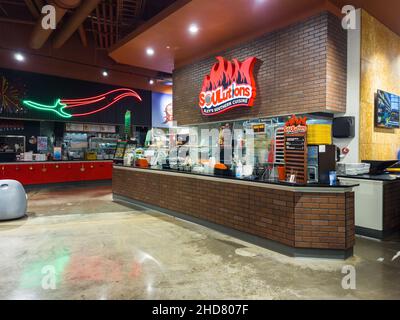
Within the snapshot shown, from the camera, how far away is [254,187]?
14.8 feet

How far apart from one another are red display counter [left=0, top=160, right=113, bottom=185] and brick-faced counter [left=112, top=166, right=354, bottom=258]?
672 centimetres

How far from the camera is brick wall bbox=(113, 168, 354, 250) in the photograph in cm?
386

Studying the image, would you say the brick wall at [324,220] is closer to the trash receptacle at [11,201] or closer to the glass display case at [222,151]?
the glass display case at [222,151]

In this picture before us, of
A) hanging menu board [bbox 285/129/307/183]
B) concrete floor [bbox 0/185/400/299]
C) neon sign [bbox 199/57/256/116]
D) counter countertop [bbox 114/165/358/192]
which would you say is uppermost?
neon sign [bbox 199/57/256/116]

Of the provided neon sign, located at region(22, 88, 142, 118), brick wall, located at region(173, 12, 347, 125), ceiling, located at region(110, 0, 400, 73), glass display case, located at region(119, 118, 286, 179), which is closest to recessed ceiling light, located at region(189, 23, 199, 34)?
ceiling, located at region(110, 0, 400, 73)

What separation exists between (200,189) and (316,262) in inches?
95.9

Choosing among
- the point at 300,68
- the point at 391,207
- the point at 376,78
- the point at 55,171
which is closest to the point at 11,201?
the point at 55,171

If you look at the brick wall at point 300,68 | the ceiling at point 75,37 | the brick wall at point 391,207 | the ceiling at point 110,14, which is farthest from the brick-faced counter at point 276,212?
the ceiling at point 110,14

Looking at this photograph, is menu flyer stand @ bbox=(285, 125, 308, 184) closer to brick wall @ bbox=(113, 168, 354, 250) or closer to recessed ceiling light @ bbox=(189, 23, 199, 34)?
brick wall @ bbox=(113, 168, 354, 250)

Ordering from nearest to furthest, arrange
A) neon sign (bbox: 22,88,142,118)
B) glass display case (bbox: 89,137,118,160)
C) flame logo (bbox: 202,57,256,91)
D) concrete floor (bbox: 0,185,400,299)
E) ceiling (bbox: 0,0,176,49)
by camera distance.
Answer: concrete floor (bbox: 0,185,400,299), flame logo (bbox: 202,57,256,91), ceiling (bbox: 0,0,176,49), neon sign (bbox: 22,88,142,118), glass display case (bbox: 89,137,118,160)

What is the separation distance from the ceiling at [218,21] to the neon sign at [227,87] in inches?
24.4

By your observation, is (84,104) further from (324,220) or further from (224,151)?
(324,220)

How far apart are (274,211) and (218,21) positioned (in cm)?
398

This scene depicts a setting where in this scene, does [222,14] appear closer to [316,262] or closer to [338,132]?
[338,132]
